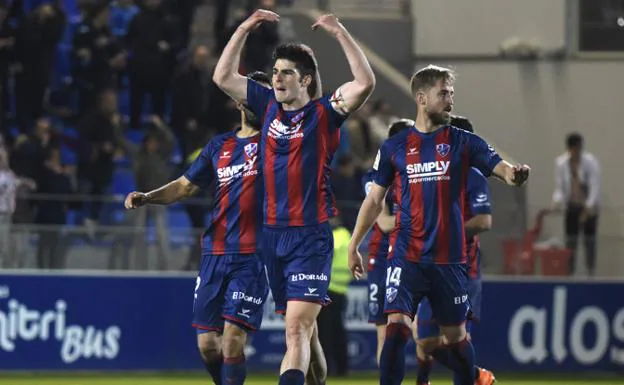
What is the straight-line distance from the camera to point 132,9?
2369 centimetres

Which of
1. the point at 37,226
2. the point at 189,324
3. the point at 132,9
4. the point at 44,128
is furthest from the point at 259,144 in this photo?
the point at 132,9


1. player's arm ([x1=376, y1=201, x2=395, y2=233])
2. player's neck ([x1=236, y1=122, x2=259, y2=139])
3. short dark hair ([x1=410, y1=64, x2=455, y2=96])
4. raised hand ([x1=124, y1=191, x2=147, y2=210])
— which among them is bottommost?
player's arm ([x1=376, y1=201, x2=395, y2=233])

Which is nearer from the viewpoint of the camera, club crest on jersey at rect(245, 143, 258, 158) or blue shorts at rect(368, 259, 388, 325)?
club crest on jersey at rect(245, 143, 258, 158)

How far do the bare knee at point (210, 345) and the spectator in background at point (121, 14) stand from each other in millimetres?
11948

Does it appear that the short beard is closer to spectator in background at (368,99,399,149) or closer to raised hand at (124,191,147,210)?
raised hand at (124,191,147,210)

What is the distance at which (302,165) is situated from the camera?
10.8 meters

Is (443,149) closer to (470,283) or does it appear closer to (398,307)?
(398,307)

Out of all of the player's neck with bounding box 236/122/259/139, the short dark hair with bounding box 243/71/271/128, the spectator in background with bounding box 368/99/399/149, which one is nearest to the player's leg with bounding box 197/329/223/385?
the player's neck with bounding box 236/122/259/139

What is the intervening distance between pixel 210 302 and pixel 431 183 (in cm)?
178

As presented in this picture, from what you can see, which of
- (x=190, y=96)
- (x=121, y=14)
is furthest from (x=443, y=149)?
(x=121, y=14)

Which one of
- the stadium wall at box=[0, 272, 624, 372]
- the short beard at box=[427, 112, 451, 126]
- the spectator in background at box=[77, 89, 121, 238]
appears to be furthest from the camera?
the spectator in background at box=[77, 89, 121, 238]

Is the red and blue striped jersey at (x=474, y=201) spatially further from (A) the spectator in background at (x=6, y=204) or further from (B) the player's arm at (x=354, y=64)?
(A) the spectator in background at (x=6, y=204)

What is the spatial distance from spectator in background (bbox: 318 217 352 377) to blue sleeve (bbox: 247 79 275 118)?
20.8ft

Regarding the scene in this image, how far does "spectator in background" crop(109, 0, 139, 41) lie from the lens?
76.5 ft
